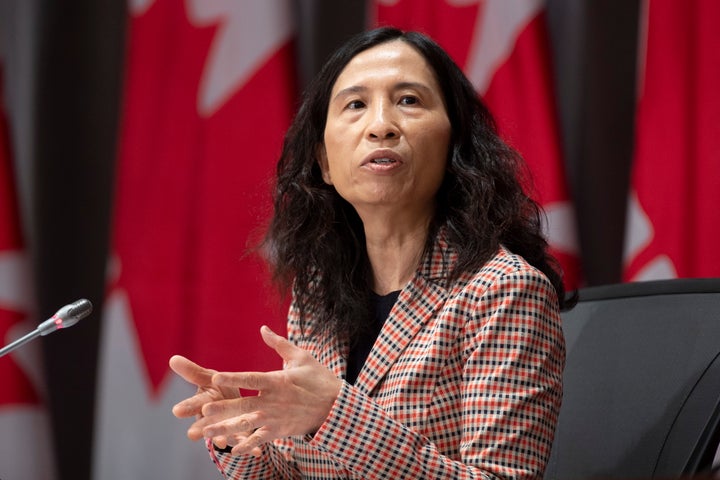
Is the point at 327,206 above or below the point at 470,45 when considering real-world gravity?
below

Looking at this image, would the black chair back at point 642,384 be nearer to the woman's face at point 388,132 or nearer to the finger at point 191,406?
the woman's face at point 388,132

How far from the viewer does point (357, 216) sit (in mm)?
1651

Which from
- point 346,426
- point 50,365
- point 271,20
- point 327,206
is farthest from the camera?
point 271,20

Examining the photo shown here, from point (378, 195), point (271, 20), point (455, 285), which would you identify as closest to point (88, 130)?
point (271, 20)

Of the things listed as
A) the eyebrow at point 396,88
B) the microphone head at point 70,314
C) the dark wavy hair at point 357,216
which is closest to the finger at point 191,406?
the microphone head at point 70,314

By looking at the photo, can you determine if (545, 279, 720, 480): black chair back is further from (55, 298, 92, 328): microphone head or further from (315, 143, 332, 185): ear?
(55, 298, 92, 328): microphone head

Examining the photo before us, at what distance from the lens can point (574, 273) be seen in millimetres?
2238

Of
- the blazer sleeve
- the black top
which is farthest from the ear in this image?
the blazer sleeve

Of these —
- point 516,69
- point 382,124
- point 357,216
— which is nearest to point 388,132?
point 382,124

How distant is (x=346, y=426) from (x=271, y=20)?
1471mm

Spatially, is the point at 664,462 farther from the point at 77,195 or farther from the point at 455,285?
the point at 77,195

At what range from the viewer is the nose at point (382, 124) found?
1431 millimetres

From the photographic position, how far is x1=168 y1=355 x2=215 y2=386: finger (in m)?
1.20

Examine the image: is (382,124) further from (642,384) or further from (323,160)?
(642,384)
